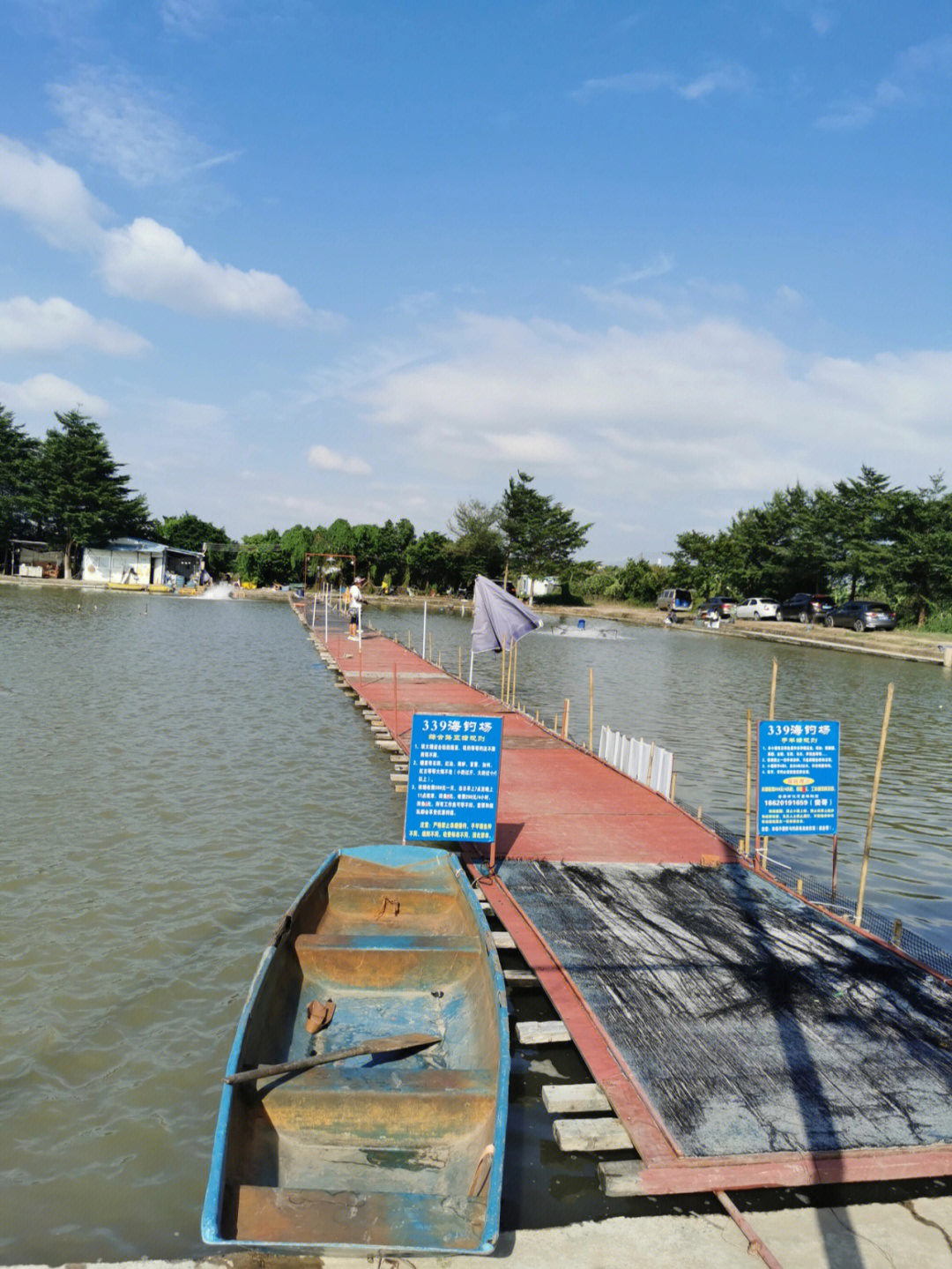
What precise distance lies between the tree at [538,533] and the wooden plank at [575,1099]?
236 feet

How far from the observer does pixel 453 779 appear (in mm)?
9320

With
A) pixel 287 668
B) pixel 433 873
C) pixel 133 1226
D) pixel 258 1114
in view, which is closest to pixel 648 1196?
pixel 258 1114

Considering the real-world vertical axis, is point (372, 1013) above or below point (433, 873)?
below

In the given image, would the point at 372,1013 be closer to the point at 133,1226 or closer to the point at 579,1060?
the point at 579,1060

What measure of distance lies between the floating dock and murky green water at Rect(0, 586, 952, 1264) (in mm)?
633

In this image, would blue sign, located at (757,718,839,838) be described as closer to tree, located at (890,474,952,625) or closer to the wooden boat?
the wooden boat

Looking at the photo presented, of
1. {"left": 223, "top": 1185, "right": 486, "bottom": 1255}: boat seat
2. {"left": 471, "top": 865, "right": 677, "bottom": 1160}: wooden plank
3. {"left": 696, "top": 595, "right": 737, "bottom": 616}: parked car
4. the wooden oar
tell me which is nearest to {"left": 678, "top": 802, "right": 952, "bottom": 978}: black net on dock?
{"left": 471, "top": 865, "right": 677, "bottom": 1160}: wooden plank

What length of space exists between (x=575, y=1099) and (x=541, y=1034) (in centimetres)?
81

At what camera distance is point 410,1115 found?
4.98 m

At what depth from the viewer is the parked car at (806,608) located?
178 ft

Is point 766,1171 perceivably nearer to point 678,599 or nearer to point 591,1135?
point 591,1135

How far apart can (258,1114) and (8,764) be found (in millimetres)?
11521

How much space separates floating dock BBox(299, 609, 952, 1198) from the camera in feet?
16.4

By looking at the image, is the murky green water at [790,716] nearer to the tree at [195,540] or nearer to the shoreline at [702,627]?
the shoreline at [702,627]
